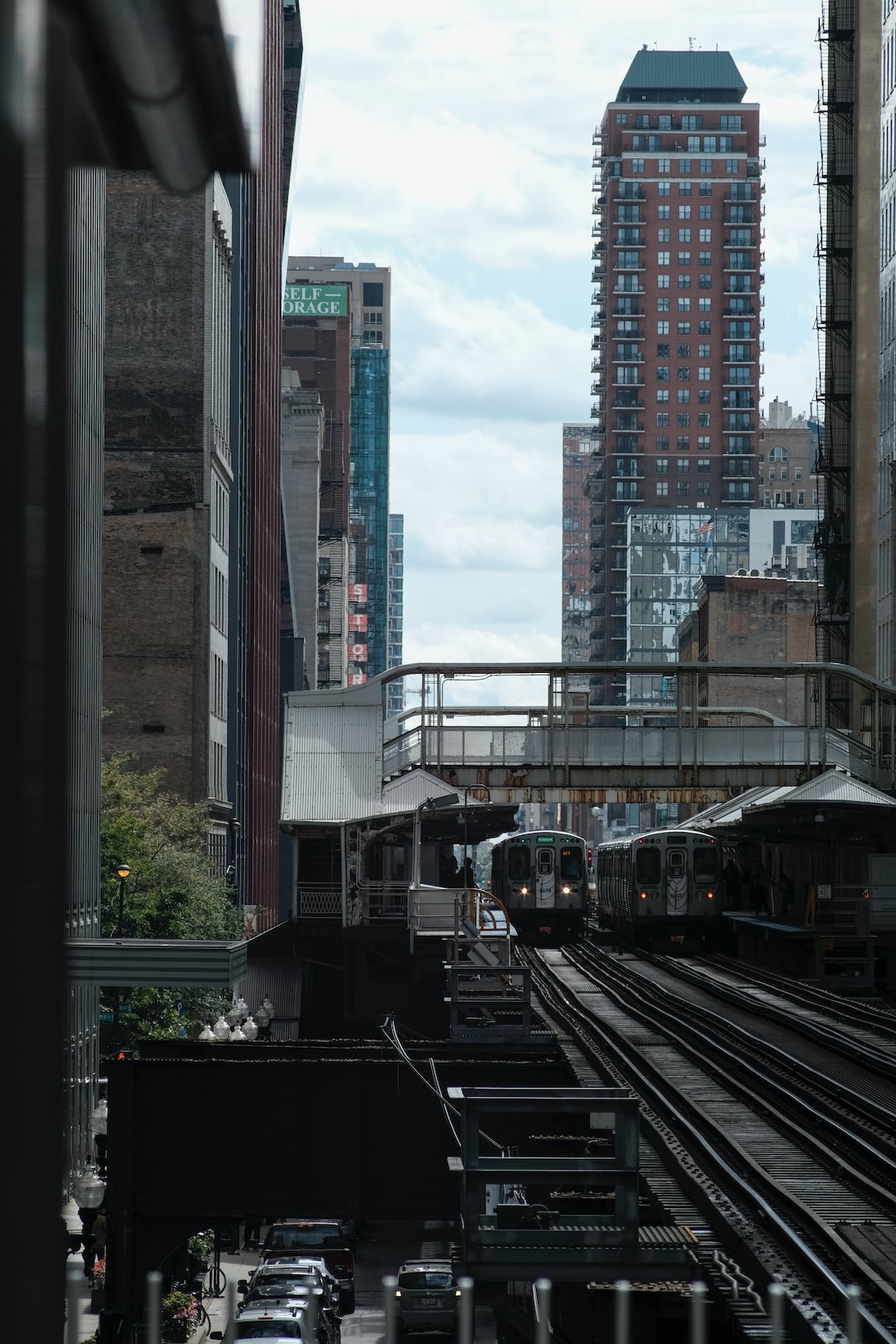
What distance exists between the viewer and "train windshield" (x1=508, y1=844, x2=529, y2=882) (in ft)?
189

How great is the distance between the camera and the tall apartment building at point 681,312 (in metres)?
187

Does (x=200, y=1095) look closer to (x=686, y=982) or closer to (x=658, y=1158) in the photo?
(x=658, y=1158)

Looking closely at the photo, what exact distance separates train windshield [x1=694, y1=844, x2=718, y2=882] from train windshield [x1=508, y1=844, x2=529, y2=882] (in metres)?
5.65

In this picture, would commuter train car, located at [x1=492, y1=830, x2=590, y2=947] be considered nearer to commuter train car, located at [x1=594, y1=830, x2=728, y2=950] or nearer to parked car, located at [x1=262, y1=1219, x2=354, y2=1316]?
commuter train car, located at [x1=594, y1=830, x2=728, y2=950]

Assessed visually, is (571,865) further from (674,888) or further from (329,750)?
(329,750)

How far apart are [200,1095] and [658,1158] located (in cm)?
764

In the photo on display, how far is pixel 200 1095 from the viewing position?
78.7 feet

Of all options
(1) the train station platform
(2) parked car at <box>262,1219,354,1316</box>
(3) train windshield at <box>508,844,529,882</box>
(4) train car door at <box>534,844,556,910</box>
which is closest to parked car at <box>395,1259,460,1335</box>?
(2) parked car at <box>262,1219,354,1316</box>

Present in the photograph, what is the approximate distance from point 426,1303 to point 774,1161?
1765cm

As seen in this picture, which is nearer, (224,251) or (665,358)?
(224,251)

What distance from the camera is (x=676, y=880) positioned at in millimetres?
55469

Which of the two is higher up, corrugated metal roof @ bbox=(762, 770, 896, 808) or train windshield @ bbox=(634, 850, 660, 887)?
corrugated metal roof @ bbox=(762, 770, 896, 808)

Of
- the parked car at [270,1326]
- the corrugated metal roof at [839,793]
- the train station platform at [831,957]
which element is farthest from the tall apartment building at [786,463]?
the parked car at [270,1326]

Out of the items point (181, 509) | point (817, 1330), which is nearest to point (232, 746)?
point (181, 509)
